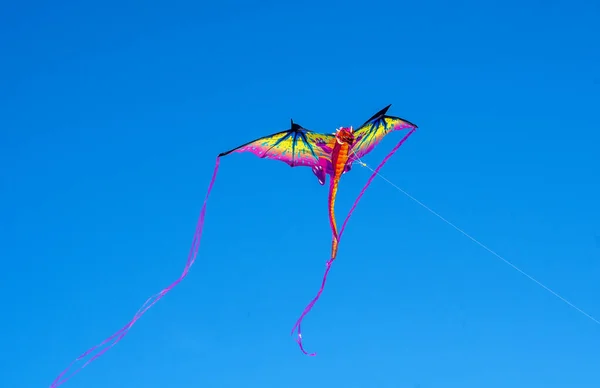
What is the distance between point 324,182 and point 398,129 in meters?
2.58

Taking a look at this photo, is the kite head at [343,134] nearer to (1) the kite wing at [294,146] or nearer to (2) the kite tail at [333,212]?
(1) the kite wing at [294,146]

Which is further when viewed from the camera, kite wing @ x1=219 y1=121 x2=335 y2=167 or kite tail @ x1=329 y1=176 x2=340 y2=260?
kite tail @ x1=329 y1=176 x2=340 y2=260

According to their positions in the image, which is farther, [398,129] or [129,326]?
[398,129]

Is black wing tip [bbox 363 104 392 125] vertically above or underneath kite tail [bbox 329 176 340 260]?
above

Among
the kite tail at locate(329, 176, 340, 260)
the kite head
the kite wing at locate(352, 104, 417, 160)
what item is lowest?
the kite tail at locate(329, 176, 340, 260)

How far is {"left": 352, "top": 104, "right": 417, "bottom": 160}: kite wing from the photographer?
688 inches

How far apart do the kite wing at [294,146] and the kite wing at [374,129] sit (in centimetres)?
89

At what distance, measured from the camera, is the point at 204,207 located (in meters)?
14.8

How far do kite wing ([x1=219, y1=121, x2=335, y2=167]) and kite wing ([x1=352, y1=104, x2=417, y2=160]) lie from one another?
890mm

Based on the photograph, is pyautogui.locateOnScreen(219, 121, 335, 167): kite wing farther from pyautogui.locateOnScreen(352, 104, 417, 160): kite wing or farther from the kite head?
pyautogui.locateOnScreen(352, 104, 417, 160): kite wing

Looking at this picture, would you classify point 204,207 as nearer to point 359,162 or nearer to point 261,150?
point 261,150

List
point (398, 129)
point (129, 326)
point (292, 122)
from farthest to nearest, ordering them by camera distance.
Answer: point (398, 129) → point (292, 122) → point (129, 326)

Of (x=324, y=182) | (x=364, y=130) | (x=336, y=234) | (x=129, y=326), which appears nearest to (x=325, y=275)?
(x=336, y=234)

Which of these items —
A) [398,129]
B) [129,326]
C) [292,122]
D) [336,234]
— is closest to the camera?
[129,326]
